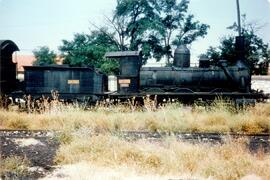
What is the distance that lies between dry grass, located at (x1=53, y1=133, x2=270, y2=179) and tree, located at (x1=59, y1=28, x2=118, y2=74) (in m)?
25.7

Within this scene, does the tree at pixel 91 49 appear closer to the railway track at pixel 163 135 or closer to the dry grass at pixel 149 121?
the dry grass at pixel 149 121

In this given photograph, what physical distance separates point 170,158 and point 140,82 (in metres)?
9.99

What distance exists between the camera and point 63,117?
11.2 metres

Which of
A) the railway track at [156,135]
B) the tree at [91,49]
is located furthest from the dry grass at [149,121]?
the tree at [91,49]

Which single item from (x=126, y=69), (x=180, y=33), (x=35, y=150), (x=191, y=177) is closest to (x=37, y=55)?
(x=180, y=33)

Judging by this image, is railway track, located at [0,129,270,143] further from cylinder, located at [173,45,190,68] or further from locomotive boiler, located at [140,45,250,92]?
cylinder, located at [173,45,190,68]

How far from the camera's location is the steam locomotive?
15.3m

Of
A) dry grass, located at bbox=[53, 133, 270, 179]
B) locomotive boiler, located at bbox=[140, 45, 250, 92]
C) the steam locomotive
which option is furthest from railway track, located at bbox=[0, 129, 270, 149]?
locomotive boiler, located at bbox=[140, 45, 250, 92]

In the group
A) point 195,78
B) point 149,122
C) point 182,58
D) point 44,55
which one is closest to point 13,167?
point 149,122

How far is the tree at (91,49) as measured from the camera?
33844 millimetres

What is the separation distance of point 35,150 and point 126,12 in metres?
29.5

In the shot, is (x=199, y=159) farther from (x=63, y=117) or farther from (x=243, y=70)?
(x=243, y=70)

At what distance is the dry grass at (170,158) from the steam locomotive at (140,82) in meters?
8.02

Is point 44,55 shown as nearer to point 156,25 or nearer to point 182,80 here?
point 156,25
